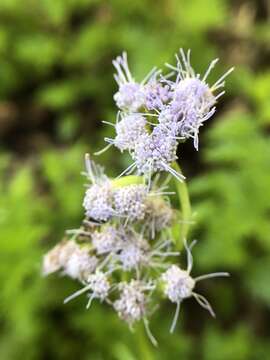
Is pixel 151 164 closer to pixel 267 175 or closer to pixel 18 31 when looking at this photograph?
pixel 267 175

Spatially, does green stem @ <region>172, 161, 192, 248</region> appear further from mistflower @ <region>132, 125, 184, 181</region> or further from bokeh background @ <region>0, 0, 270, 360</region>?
bokeh background @ <region>0, 0, 270, 360</region>

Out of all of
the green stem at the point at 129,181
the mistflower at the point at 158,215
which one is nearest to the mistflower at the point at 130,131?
the green stem at the point at 129,181

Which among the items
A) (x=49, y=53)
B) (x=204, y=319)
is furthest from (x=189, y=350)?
(x=49, y=53)

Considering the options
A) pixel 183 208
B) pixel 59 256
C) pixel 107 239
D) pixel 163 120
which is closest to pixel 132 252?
pixel 107 239

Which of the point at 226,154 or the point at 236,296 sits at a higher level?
the point at 226,154

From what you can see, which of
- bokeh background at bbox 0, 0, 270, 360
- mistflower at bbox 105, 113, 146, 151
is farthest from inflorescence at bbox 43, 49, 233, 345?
bokeh background at bbox 0, 0, 270, 360

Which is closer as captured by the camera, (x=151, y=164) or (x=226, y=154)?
(x=151, y=164)

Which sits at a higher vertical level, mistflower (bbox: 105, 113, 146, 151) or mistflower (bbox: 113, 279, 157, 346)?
mistflower (bbox: 105, 113, 146, 151)
